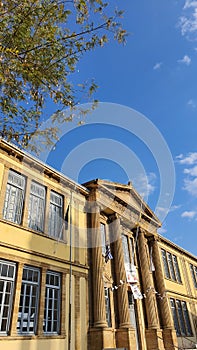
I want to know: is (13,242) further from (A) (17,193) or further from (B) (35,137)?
(B) (35,137)

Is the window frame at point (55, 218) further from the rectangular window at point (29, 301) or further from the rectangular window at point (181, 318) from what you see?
the rectangular window at point (181, 318)

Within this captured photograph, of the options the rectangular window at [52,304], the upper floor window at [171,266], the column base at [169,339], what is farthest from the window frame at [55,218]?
the upper floor window at [171,266]

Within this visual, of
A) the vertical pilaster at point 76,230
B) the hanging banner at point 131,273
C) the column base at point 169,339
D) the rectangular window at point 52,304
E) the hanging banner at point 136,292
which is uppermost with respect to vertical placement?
the vertical pilaster at point 76,230

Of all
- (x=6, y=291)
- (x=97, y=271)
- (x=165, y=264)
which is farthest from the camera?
(x=165, y=264)

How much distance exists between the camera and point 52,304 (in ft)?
36.7

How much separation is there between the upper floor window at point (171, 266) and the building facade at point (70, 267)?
161 inches

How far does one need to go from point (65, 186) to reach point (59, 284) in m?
4.62

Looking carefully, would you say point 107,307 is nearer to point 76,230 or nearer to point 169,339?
point 76,230

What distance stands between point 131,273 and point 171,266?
957cm

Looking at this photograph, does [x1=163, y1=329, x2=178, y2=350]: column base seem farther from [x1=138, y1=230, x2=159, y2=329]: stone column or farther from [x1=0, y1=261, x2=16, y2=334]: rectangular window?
[x1=0, y1=261, x2=16, y2=334]: rectangular window

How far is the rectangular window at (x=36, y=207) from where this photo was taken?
11816 mm

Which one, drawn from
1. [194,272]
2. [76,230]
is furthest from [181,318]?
[76,230]

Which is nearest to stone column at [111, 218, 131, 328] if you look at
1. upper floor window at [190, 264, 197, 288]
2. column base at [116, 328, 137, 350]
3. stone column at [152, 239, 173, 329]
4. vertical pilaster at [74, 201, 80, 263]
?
column base at [116, 328, 137, 350]

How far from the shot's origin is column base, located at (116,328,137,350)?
13.2 meters
